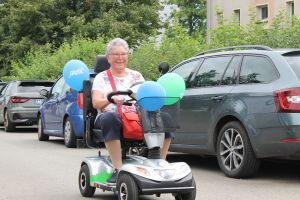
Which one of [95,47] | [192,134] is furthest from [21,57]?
[192,134]

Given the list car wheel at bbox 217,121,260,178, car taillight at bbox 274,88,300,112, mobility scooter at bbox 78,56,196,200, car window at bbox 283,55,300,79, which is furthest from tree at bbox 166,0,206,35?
mobility scooter at bbox 78,56,196,200

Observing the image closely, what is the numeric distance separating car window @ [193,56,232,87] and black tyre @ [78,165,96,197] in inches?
119

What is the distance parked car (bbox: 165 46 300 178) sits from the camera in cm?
918

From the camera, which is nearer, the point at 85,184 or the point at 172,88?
the point at 172,88

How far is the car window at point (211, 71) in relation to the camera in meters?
10.6

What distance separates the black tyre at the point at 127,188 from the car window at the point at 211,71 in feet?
12.0

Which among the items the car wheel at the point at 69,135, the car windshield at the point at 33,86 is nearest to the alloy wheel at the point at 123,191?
the car wheel at the point at 69,135

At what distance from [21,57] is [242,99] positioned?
3814 cm

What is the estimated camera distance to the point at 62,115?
641 inches

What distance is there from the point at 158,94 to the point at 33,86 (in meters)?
15.5

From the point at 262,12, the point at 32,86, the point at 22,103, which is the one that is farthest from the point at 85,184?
the point at 262,12

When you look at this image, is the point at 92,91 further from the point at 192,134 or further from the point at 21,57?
the point at 21,57

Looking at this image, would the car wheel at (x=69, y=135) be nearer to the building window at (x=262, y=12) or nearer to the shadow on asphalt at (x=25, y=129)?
the shadow on asphalt at (x=25, y=129)

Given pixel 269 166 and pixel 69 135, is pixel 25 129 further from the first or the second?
pixel 269 166
